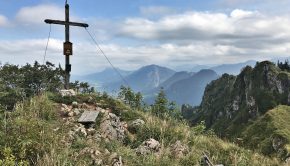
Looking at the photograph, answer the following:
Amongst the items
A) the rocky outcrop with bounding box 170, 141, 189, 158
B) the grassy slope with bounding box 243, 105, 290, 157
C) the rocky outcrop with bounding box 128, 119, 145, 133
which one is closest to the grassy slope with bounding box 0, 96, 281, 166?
the rocky outcrop with bounding box 170, 141, 189, 158

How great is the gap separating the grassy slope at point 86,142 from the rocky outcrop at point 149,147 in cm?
25

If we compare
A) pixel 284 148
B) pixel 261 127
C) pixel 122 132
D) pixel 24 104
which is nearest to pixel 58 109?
pixel 24 104

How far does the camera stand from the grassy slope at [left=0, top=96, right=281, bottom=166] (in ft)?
32.0

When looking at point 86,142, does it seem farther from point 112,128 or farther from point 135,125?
point 135,125

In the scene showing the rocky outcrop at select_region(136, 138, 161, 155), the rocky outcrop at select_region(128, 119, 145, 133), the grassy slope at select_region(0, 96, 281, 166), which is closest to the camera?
the grassy slope at select_region(0, 96, 281, 166)

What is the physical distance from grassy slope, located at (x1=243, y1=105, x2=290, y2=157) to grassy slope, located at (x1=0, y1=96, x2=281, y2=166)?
138 m

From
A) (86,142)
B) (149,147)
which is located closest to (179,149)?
(149,147)

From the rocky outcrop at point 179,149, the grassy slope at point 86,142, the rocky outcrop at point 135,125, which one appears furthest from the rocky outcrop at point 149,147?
the rocky outcrop at point 135,125

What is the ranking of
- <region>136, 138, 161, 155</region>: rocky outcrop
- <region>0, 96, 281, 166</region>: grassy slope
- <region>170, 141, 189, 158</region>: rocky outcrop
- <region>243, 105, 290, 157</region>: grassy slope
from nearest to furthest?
<region>0, 96, 281, 166</region>: grassy slope, <region>136, 138, 161, 155</region>: rocky outcrop, <region>170, 141, 189, 158</region>: rocky outcrop, <region>243, 105, 290, 157</region>: grassy slope

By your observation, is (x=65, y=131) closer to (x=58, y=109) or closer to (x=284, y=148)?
(x=58, y=109)

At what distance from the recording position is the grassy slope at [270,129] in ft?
510

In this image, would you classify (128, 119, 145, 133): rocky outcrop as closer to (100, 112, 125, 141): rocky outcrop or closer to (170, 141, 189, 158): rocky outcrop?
(100, 112, 125, 141): rocky outcrop

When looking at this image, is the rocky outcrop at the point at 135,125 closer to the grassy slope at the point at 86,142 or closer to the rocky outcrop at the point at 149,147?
the grassy slope at the point at 86,142

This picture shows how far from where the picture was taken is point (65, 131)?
12.4 meters
